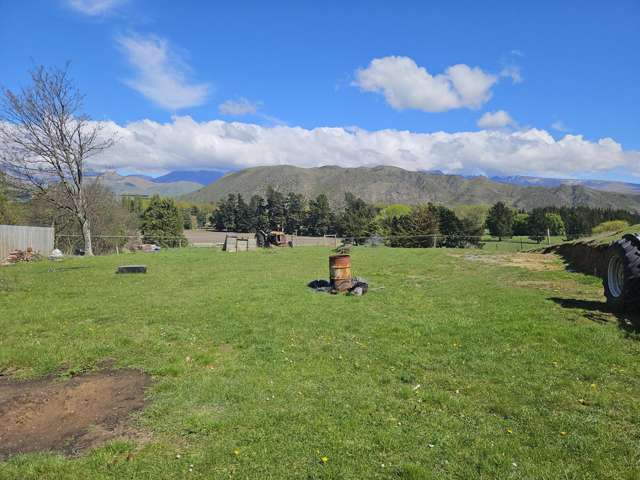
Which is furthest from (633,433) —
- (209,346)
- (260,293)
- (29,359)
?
(260,293)

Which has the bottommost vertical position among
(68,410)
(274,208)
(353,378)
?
(68,410)

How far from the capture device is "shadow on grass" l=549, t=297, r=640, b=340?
700 centimetres

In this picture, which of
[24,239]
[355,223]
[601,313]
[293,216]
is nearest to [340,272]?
[601,313]

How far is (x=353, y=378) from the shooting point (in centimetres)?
549

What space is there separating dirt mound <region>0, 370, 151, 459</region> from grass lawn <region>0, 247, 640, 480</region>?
0.25 meters

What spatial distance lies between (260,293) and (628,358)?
28.8 ft

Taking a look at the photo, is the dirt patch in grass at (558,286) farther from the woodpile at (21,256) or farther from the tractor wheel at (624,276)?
the woodpile at (21,256)

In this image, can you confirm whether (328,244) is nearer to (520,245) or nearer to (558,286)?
(520,245)

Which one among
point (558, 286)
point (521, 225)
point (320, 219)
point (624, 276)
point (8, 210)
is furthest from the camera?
point (521, 225)

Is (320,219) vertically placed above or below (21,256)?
above

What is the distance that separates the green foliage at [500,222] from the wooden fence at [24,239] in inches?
3226

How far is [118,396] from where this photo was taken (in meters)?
5.07

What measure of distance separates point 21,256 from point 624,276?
1099 inches

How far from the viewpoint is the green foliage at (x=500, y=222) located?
84.6 meters
